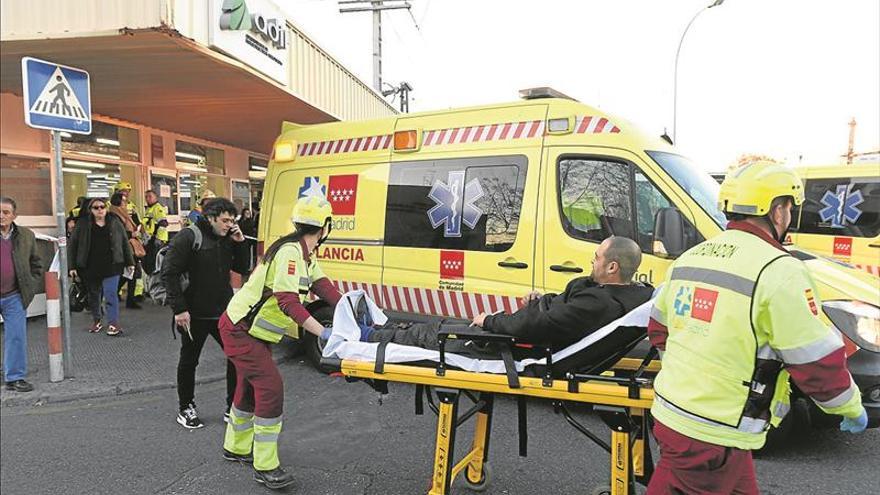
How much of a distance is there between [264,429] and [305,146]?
340 cm

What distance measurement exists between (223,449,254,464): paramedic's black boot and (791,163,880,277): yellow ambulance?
692cm

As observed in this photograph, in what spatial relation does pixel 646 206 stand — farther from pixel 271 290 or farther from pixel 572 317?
pixel 271 290

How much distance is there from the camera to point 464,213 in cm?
488

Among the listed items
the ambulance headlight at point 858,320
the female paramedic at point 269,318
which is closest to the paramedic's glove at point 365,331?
the female paramedic at point 269,318

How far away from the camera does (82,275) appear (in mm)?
6801

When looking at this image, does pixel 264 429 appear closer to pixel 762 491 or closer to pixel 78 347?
pixel 762 491

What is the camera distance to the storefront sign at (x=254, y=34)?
5859mm

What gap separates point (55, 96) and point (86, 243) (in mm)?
5220

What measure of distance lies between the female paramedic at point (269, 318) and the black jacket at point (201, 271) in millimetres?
796

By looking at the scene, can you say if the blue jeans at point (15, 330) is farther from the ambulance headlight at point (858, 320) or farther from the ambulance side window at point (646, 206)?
the ambulance headlight at point (858, 320)

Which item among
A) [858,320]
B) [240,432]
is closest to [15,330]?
[240,432]

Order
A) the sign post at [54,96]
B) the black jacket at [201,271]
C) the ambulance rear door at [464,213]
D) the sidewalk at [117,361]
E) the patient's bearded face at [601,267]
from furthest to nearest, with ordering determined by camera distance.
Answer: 1. the sidewalk at [117,361]
2. the ambulance rear door at [464,213]
3. the black jacket at [201,271]
4. the patient's bearded face at [601,267]
5. the sign post at [54,96]

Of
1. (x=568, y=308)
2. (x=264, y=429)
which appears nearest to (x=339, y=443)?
(x=264, y=429)

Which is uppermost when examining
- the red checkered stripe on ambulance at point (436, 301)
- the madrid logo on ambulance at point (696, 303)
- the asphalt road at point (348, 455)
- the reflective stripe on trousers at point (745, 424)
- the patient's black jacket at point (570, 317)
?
the madrid logo on ambulance at point (696, 303)
